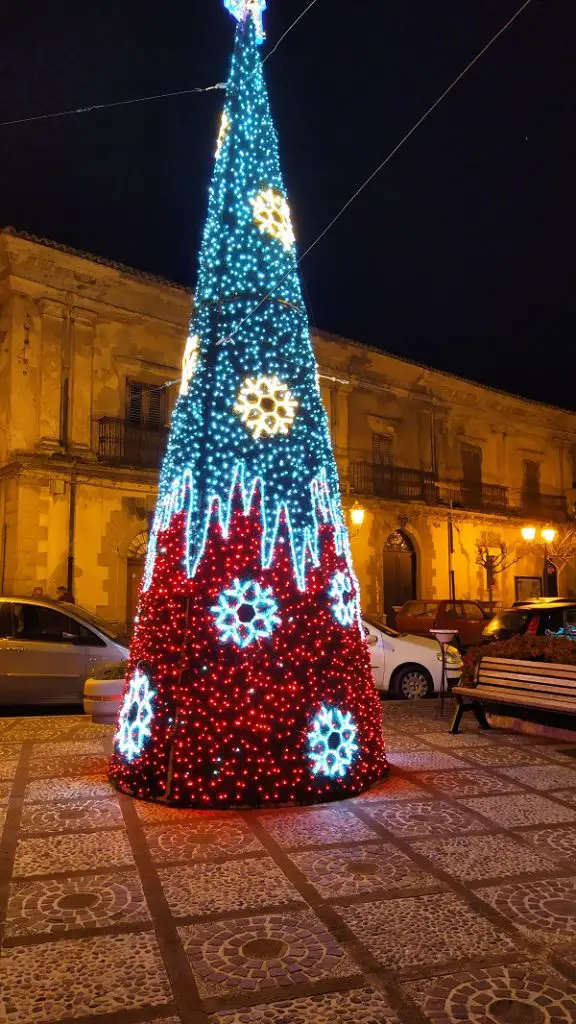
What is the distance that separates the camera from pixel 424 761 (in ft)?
21.3

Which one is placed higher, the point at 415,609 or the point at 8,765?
the point at 415,609

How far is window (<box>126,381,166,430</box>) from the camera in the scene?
→ 65.0 ft

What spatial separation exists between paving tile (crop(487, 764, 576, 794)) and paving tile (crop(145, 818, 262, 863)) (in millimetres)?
2458

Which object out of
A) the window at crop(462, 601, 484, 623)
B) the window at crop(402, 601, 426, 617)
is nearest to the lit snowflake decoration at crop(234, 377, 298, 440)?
the window at crop(462, 601, 484, 623)

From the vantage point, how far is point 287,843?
434cm

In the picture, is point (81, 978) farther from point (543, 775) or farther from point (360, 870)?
point (543, 775)

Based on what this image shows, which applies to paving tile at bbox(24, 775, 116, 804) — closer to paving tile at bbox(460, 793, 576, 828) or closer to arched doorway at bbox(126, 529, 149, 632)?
paving tile at bbox(460, 793, 576, 828)

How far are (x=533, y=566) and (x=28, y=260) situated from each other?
21.8 meters

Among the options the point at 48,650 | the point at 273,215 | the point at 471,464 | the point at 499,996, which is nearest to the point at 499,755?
the point at 499,996

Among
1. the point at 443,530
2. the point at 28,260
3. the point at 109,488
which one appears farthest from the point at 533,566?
the point at 28,260

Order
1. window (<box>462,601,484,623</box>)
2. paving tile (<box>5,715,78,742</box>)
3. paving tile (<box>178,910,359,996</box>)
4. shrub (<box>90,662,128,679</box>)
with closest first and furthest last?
1. paving tile (<box>178,910,359,996</box>)
2. shrub (<box>90,662,128,679</box>)
3. paving tile (<box>5,715,78,742</box>)
4. window (<box>462,601,484,623</box>)

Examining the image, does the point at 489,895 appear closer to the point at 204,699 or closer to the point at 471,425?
the point at 204,699

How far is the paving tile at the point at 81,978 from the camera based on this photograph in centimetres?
264

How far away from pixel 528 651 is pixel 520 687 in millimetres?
985
